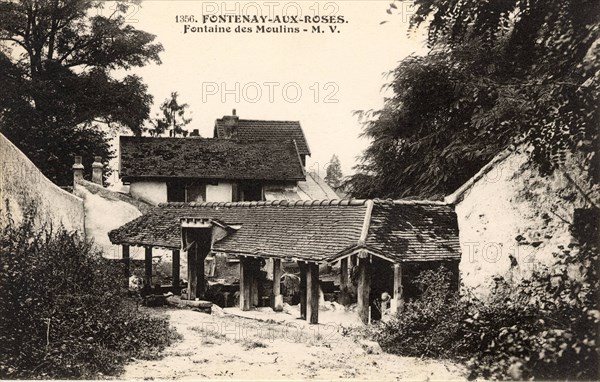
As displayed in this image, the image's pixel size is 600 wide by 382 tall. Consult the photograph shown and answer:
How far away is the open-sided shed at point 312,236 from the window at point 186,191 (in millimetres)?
8011

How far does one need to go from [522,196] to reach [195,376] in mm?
6856

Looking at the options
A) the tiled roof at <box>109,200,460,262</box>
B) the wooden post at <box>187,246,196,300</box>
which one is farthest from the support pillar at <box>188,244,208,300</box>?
the tiled roof at <box>109,200,460,262</box>

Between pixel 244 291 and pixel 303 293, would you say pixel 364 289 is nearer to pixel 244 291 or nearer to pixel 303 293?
pixel 303 293

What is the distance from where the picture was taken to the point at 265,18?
10.9 meters

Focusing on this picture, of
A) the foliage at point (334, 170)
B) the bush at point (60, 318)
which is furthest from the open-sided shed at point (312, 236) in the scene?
the foliage at point (334, 170)

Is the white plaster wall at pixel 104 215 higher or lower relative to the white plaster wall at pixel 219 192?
lower

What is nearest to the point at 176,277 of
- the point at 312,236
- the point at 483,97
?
the point at 312,236

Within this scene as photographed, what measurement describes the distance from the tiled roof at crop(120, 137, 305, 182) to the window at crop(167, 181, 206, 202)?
0.65m

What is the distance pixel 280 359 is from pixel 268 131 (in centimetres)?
2495

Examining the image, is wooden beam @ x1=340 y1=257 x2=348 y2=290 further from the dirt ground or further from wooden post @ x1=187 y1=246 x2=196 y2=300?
wooden post @ x1=187 y1=246 x2=196 y2=300

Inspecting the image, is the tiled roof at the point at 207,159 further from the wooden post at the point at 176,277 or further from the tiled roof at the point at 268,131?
the wooden post at the point at 176,277

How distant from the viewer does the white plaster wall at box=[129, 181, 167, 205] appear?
27828mm

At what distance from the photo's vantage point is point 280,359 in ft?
34.3

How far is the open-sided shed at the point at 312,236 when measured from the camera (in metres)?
13.7
